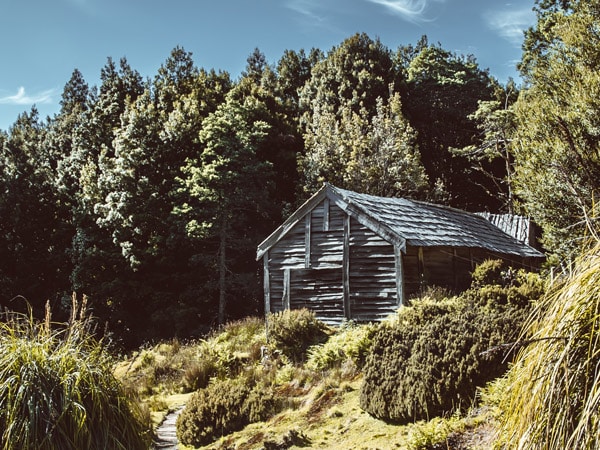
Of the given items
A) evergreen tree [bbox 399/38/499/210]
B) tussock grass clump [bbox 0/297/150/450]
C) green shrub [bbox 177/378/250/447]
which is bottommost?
green shrub [bbox 177/378/250/447]

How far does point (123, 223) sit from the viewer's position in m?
25.4

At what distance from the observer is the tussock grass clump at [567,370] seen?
281 cm

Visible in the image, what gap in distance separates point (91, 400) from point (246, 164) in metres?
21.3

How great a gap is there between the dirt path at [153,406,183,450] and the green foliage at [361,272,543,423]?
12.4 ft

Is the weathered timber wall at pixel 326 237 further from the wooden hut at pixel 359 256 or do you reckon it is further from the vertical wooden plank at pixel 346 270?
the vertical wooden plank at pixel 346 270

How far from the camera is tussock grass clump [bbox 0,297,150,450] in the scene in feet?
17.6

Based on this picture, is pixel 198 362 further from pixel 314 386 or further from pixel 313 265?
pixel 313 265

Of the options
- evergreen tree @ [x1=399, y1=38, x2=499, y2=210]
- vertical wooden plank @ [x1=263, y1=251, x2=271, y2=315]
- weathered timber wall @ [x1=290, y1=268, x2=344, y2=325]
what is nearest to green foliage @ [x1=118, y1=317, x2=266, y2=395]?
vertical wooden plank @ [x1=263, y1=251, x2=271, y2=315]

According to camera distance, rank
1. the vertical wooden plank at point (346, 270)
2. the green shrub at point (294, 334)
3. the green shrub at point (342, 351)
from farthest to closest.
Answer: the vertical wooden plank at point (346, 270) < the green shrub at point (294, 334) < the green shrub at point (342, 351)

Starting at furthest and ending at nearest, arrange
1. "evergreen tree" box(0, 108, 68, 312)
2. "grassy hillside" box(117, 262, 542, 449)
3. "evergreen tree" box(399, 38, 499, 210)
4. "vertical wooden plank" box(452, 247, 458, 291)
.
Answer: "evergreen tree" box(399, 38, 499, 210)
"evergreen tree" box(0, 108, 68, 312)
"vertical wooden plank" box(452, 247, 458, 291)
"grassy hillside" box(117, 262, 542, 449)

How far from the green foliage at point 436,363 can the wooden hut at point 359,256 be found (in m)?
6.62

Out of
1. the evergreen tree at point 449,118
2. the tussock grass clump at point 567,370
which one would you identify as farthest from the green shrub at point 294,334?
the evergreen tree at point 449,118

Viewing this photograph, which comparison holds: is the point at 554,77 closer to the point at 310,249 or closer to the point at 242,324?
the point at 310,249

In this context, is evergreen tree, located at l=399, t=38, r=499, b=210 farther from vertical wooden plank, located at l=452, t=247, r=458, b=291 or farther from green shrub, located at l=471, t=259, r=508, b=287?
green shrub, located at l=471, t=259, r=508, b=287
